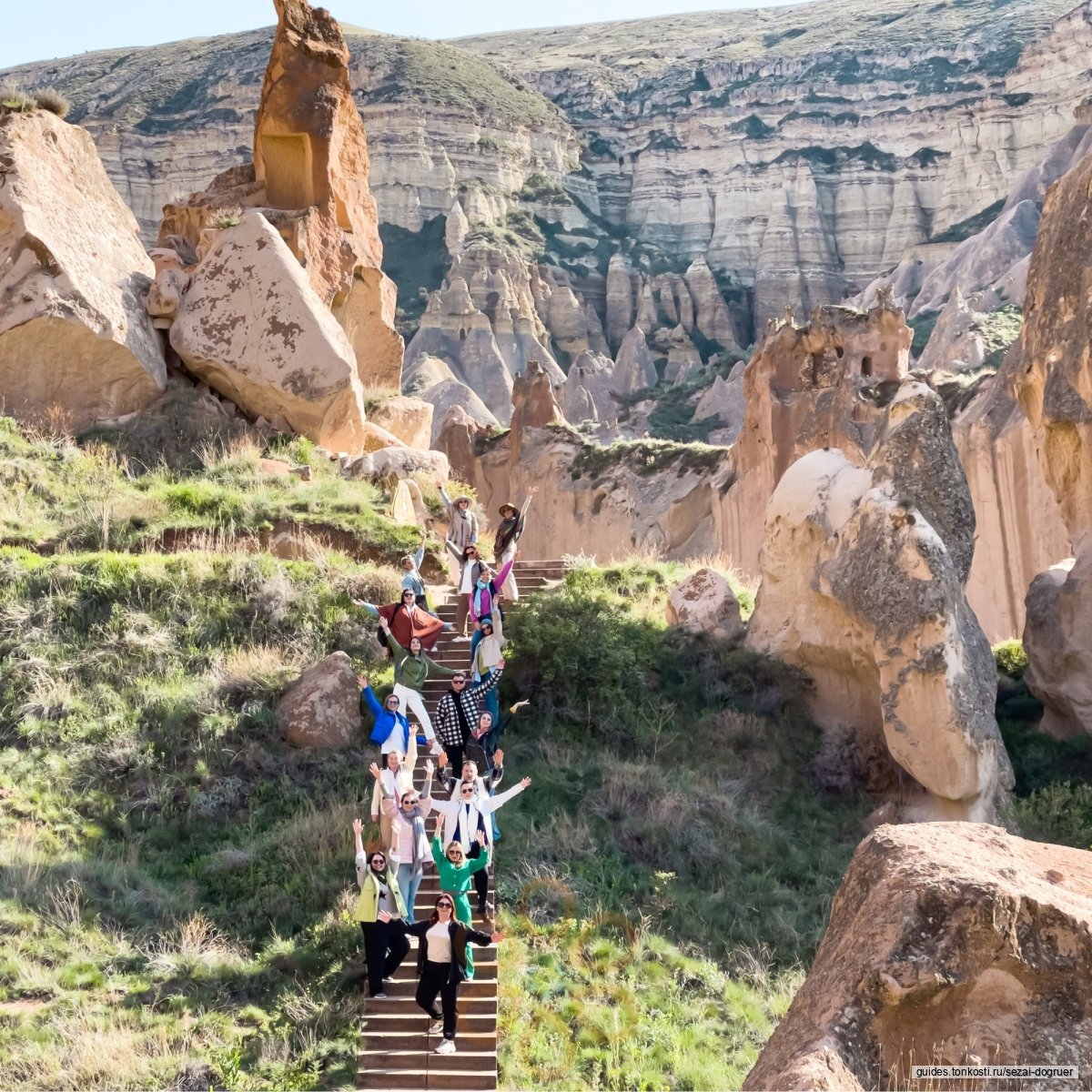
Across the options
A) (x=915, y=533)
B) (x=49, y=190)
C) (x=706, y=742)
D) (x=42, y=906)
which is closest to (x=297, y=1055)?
(x=42, y=906)

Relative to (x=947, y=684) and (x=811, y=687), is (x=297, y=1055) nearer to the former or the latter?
(x=947, y=684)

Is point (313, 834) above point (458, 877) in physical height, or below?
below

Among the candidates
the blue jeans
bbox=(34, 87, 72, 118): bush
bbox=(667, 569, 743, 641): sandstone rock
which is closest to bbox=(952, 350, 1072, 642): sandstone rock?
bbox=(667, 569, 743, 641): sandstone rock

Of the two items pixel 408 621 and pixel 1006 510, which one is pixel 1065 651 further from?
pixel 1006 510

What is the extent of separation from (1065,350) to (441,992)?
12.2 meters

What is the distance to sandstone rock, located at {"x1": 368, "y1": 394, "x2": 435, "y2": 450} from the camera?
23938 millimetres

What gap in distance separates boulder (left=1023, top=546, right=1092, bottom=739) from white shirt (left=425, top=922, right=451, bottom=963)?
31.4 feet

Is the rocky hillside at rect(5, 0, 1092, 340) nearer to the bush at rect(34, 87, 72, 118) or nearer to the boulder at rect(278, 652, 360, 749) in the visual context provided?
the bush at rect(34, 87, 72, 118)

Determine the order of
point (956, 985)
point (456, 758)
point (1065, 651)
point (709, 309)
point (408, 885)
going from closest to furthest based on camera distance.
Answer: point (956, 985) < point (408, 885) < point (456, 758) < point (1065, 651) < point (709, 309)

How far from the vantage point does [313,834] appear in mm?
11961

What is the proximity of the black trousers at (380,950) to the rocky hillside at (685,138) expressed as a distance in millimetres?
70408

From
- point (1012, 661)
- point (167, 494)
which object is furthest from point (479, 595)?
point (1012, 661)

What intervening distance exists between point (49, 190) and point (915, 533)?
13.5m

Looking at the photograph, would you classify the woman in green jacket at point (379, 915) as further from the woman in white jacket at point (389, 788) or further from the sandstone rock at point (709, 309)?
the sandstone rock at point (709, 309)
